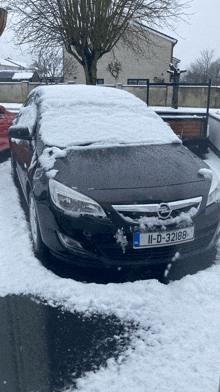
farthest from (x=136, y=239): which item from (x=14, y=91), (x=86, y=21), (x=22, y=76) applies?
(x=22, y=76)

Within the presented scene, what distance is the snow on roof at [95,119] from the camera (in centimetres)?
348

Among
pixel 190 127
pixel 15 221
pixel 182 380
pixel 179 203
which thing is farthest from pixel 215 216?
pixel 190 127

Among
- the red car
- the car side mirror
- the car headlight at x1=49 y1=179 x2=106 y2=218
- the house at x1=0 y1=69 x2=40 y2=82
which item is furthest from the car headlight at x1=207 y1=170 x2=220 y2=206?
the house at x1=0 y1=69 x2=40 y2=82

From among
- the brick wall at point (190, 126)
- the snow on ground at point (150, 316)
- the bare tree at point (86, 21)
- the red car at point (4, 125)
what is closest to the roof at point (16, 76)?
the bare tree at point (86, 21)

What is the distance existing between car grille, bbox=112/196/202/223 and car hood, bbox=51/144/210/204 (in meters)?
0.07

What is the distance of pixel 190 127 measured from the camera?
29.4 feet

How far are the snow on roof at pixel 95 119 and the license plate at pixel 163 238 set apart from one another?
3.66ft

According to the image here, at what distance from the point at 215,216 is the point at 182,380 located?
4.70 ft

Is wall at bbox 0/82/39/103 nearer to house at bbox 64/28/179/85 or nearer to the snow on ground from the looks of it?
house at bbox 64/28/179/85

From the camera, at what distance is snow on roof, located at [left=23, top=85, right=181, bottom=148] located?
3.48 metres

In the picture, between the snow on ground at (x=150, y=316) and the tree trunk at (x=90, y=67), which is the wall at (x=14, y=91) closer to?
the tree trunk at (x=90, y=67)

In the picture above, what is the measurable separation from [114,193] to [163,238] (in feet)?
1.63

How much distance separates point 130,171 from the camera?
3.04 m

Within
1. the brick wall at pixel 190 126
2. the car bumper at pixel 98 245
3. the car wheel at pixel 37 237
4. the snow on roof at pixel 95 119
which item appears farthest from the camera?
the brick wall at pixel 190 126
